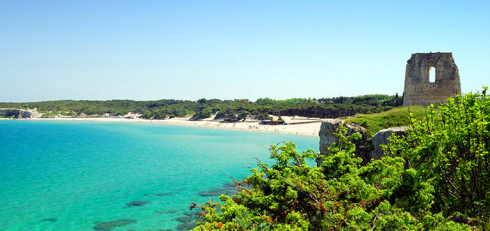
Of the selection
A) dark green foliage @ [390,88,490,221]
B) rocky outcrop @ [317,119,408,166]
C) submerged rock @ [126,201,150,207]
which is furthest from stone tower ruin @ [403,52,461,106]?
submerged rock @ [126,201,150,207]

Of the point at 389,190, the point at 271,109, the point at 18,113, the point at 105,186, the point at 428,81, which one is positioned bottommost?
the point at 105,186

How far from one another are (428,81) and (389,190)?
65.0 ft

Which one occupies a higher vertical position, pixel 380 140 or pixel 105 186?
pixel 380 140

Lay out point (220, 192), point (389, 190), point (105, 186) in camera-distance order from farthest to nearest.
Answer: point (105, 186), point (220, 192), point (389, 190)

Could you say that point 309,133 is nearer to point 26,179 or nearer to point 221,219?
point 26,179

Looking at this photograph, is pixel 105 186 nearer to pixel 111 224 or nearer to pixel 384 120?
pixel 111 224

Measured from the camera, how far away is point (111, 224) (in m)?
19.0

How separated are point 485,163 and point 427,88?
56.3ft

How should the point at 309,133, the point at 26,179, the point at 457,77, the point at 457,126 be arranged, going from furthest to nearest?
the point at 309,133 < the point at 26,179 < the point at 457,77 < the point at 457,126

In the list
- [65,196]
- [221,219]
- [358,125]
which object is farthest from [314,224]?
[65,196]

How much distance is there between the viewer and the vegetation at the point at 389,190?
670cm

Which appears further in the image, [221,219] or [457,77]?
[457,77]

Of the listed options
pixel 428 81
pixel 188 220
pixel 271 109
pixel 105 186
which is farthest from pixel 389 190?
pixel 271 109

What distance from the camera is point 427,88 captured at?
75.8 ft
